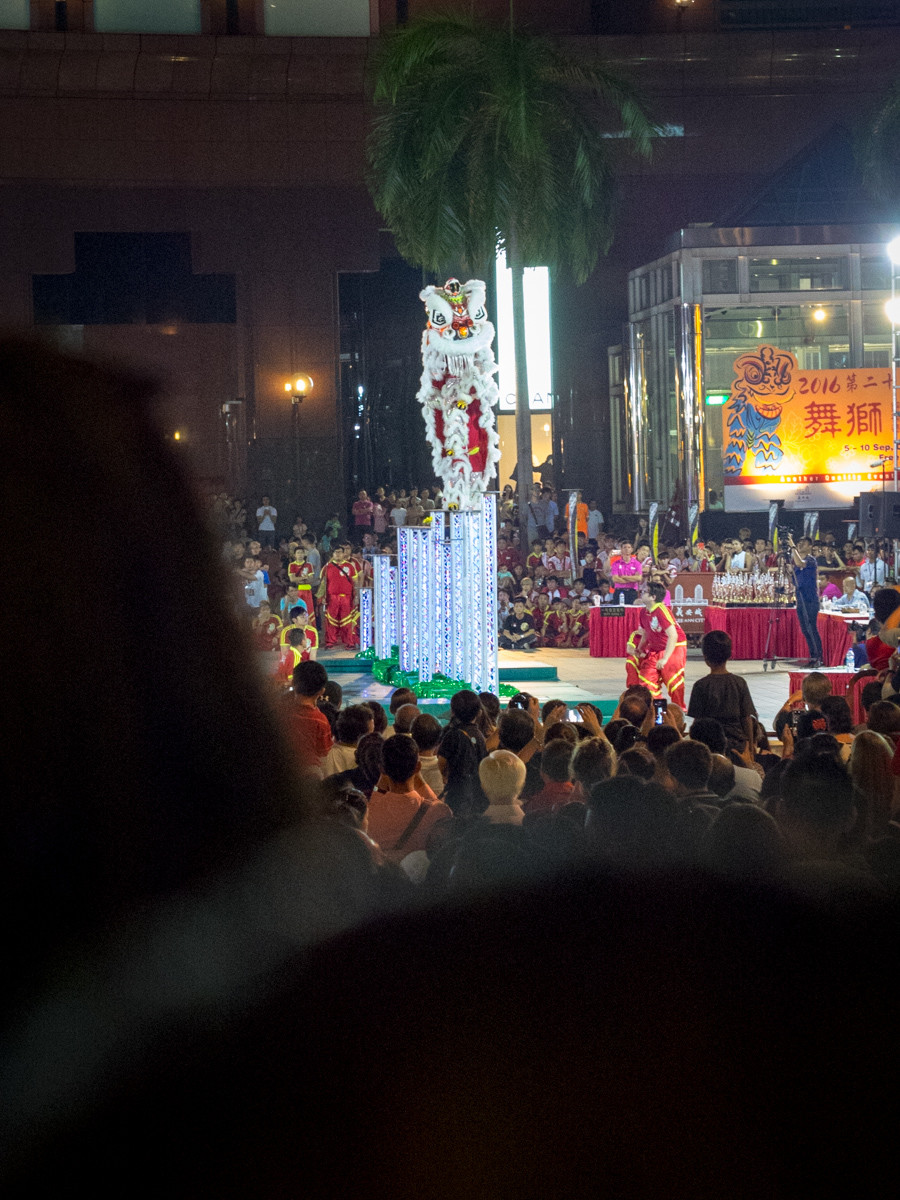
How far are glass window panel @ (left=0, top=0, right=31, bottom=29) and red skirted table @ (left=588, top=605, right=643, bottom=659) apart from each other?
17853 millimetres

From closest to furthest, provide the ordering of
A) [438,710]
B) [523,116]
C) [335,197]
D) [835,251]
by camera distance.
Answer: [438,710] < [523,116] < [835,251] < [335,197]

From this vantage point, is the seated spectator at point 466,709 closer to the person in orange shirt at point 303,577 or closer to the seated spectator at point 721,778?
the seated spectator at point 721,778

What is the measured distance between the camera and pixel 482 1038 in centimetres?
91

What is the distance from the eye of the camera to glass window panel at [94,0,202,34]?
1062 inches

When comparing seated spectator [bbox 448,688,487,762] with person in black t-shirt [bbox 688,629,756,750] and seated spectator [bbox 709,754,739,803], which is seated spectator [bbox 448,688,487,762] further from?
seated spectator [bbox 709,754,739,803]

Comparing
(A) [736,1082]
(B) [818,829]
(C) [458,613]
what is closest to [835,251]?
(C) [458,613]

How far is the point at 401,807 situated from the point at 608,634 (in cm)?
1388

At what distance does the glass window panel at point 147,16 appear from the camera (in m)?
27.0

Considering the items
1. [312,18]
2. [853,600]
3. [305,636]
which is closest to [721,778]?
[305,636]

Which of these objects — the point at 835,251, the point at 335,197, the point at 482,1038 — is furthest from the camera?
the point at 335,197

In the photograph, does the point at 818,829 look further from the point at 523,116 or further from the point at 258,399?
the point at 258,399

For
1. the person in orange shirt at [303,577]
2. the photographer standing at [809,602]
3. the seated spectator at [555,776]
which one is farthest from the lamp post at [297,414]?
the seated spectator at [555,776]

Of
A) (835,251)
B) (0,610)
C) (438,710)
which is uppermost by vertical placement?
(835,251)

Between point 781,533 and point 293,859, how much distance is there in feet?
77.8
